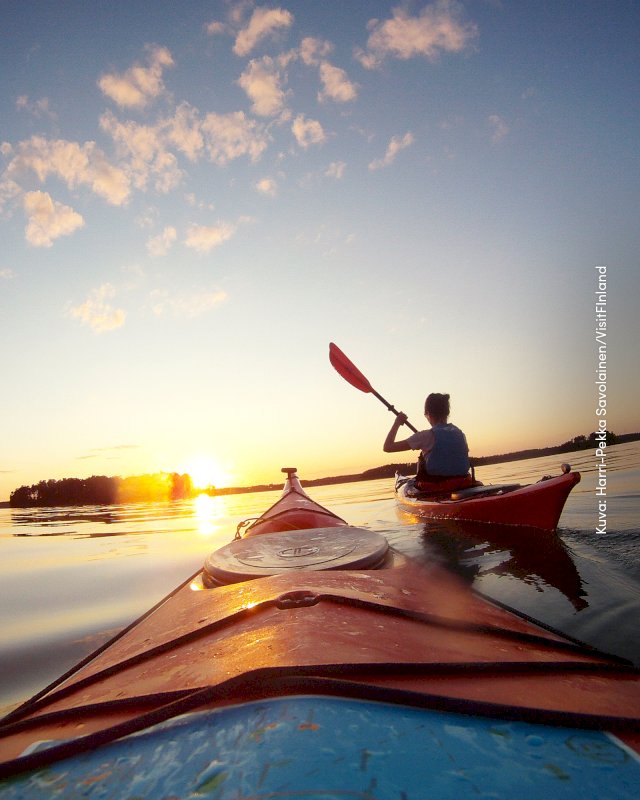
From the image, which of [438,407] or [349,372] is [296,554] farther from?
[349,372]

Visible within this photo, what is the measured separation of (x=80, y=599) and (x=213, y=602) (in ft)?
9.69

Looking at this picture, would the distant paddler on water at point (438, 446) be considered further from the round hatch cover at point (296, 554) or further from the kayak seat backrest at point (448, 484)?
the round hatch cover at point (296, 554)

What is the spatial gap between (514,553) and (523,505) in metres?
0.72

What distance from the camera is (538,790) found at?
0.69 metres

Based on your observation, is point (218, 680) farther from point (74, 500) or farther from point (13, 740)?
point (74, 500)

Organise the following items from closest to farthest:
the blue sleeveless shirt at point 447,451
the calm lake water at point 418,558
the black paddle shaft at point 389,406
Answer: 1. the calm lake water at point 418,558
2. the blue sleeveless shirt at point 447,451
3. the black paddle shaft at point 389,406

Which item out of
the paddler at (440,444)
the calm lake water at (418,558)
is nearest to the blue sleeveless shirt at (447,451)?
the paddler at (440,444)

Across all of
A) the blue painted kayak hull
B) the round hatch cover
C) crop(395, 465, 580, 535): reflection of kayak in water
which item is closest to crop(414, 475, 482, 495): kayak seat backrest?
crop(395, 465, 580, 535): reflection of kayak in water

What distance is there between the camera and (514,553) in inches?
180

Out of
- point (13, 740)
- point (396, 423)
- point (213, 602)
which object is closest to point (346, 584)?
point (213, 602)

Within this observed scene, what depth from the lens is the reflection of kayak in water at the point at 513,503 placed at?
4.88m

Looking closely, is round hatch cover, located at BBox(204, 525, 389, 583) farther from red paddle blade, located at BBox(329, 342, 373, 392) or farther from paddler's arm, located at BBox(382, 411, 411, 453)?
red paddle blade, located at BBox(329, 342, 373, 392)

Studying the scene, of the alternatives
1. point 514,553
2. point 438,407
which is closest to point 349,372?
point 438,407

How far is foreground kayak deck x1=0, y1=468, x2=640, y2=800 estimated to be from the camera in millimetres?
700
